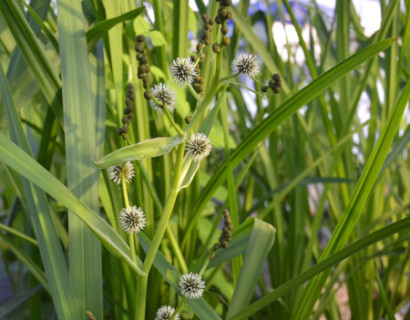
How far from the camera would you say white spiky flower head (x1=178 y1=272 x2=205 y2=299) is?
505 millimetres

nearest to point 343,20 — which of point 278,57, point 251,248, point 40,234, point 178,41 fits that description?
point 278,57

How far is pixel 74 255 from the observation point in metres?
0.57

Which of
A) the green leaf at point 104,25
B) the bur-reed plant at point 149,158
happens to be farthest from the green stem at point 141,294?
the green leaf at point 104,25

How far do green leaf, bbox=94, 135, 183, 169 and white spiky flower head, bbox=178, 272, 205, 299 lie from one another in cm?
14

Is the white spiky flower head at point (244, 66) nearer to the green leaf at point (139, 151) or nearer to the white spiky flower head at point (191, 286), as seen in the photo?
the green leaf at point (139, 151)

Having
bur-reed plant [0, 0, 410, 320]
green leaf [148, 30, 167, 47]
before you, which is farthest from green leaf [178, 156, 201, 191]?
green leaf [148, 30, 167, 47]

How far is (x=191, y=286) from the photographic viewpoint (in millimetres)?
508

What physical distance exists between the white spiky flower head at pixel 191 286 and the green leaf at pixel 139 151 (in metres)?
0.14

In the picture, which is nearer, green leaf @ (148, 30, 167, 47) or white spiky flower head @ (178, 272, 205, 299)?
white spiky flower head @ (178, 272, 205, 299)

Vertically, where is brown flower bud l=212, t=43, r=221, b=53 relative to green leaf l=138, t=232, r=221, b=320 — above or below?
above

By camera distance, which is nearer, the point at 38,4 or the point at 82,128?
the point at 82,128

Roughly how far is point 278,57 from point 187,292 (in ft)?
1.87

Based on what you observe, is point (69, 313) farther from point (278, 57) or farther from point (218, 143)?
point (278, 57)

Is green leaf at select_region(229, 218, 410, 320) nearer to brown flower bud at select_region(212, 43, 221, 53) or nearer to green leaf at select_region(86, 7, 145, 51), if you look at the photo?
brown flower bud at select_region(212, 43, 221, 53)
